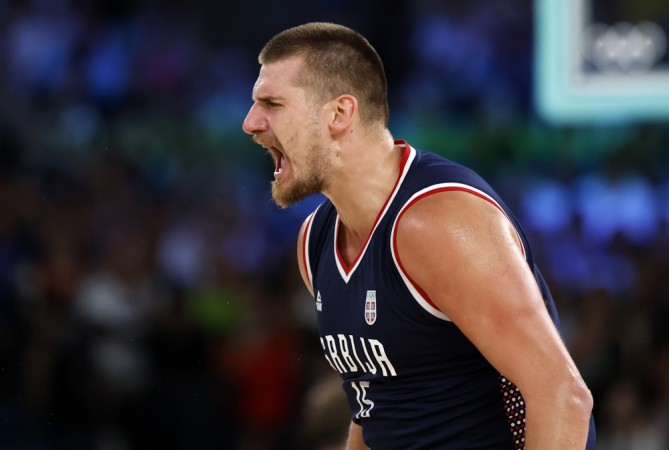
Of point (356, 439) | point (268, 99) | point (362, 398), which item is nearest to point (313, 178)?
point (268, 99)

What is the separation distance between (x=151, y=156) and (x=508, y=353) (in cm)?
575

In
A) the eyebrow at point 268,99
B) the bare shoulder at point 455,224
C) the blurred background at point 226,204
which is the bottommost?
the blurred background at point 226,204

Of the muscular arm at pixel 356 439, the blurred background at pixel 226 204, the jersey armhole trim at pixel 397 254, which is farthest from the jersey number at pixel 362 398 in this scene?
the blurred background at pixel 226 204

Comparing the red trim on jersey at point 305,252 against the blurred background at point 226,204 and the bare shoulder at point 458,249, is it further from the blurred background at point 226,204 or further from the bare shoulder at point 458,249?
the blurred background at point 226,204

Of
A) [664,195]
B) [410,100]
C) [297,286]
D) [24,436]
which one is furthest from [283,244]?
[664,195]

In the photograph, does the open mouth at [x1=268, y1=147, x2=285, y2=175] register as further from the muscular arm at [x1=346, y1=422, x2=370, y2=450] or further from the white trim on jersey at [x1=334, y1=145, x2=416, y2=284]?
the muscular arm at [x1=346, y1=422, x2=370, y2=450]

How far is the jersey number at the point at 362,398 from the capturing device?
2.57 meters

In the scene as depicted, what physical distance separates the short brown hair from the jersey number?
0.80m

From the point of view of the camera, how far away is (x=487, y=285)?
6.82 ft

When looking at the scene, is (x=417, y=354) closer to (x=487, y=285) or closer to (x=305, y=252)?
(x=487, y=285)

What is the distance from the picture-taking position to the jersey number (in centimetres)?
257

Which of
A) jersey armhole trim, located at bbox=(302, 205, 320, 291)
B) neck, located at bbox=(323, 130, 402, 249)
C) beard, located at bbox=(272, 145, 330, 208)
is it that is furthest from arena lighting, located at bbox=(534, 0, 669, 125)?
beard, located at bbox=(272, 145, 330, 208)

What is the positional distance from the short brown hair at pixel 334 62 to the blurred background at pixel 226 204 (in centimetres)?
218

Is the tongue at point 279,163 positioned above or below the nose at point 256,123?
below
